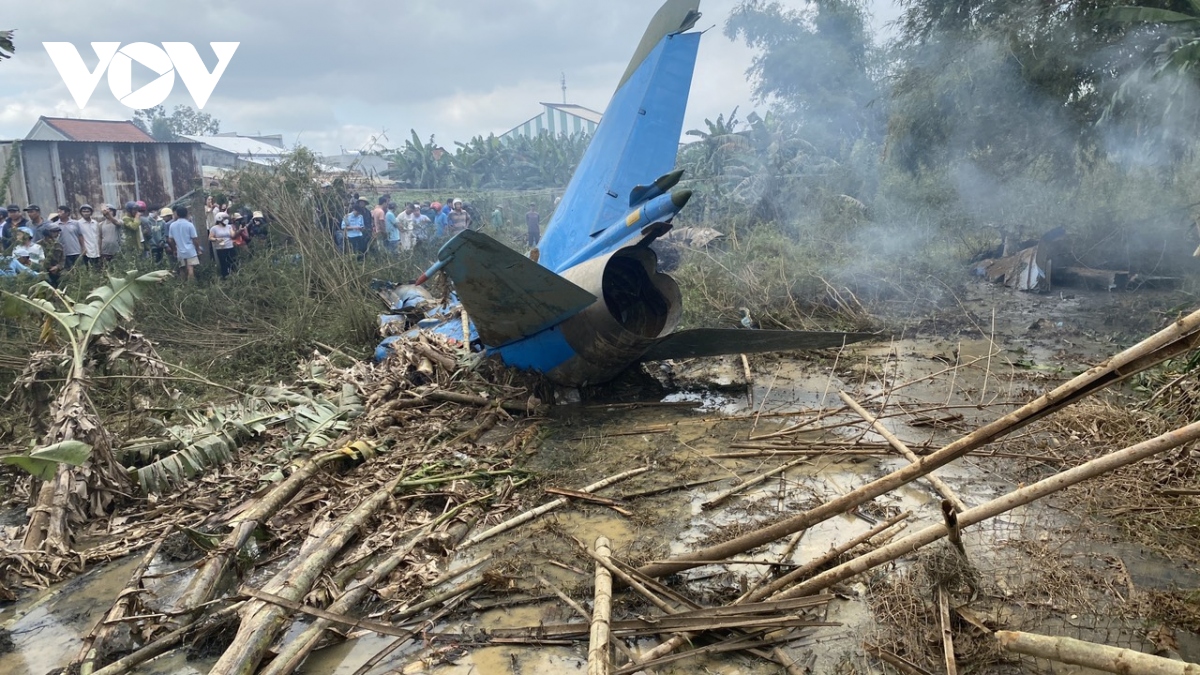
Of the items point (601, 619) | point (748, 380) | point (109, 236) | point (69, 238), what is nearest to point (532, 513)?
point (601, 619)

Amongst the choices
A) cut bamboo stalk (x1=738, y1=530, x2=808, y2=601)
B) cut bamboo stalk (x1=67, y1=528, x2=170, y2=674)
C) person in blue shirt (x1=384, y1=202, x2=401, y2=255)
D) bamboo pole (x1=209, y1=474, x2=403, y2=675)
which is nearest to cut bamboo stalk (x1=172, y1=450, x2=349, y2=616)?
cut bamboo stalk (x1=67, y1=528, x2=170, y2=674)

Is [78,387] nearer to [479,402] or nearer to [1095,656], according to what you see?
[479,402]

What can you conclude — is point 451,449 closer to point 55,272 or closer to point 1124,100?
point 55,272

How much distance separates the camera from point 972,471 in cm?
513

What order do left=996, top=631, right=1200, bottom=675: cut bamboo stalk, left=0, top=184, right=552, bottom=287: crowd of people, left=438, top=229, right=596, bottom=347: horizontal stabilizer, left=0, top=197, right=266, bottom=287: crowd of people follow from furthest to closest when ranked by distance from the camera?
left=0, top=184, right=552, bottom=287: crowd of people < left=0, top=197, right=266, bottom=287: crowd of people < left=438, top=229, right=596, bottom=347: horizontal stabilizer < left=996, top=631, right=1200, bottom=675: cut bamboo stalk

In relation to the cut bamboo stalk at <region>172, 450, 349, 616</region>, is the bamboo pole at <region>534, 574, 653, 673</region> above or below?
below

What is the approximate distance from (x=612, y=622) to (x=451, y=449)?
3.02m

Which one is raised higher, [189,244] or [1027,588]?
[189,244]

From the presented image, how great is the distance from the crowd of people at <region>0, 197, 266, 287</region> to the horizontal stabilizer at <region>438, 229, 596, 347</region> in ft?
25.6

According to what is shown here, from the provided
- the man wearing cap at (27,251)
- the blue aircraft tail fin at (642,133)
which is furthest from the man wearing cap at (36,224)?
the blue aircraft tail fin at (642,133)

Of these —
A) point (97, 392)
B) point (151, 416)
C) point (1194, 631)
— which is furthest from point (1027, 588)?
point (97, 392)

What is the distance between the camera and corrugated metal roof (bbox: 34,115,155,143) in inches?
987

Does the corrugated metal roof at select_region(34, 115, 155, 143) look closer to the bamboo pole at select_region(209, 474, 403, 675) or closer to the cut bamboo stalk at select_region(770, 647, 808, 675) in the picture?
the bamboo pole at select_region(209, 474, 403, 675)

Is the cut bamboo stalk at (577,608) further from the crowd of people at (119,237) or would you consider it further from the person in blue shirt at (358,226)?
the person in blue shirt at (358,226)
